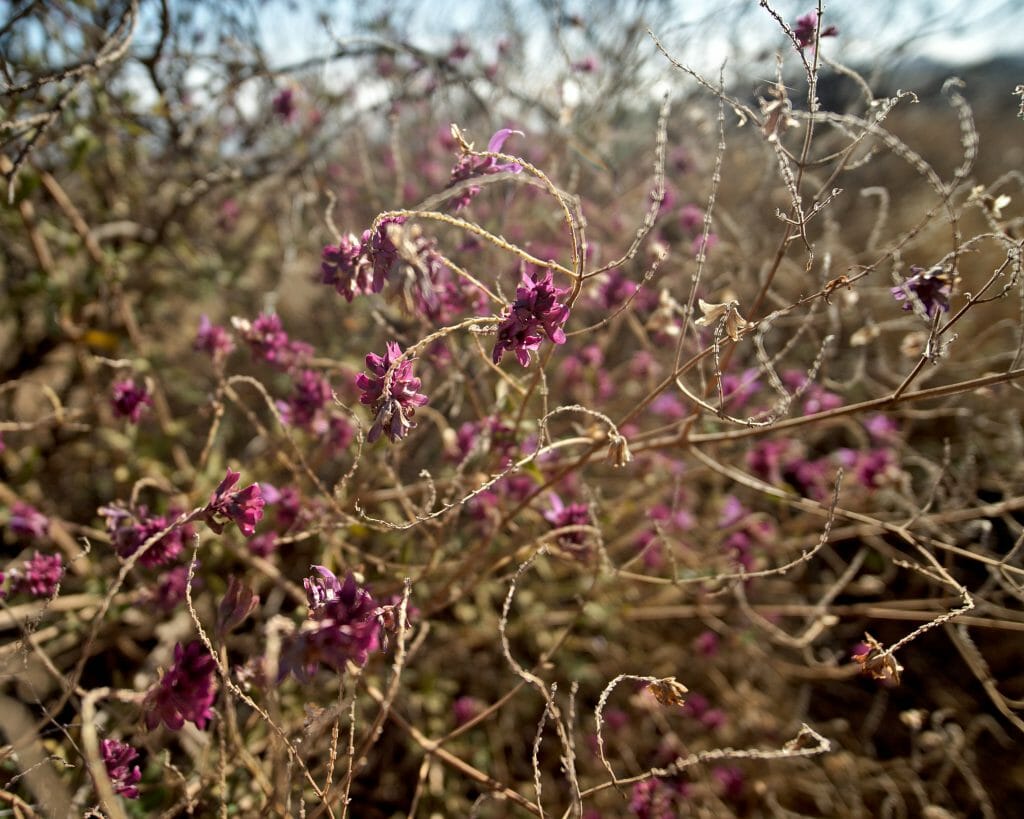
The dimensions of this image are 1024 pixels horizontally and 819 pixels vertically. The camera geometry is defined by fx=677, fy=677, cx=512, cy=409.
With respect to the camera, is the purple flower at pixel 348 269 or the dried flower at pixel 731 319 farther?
the purple flower at pixel 348 269

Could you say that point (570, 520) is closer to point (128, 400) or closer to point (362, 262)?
point (362, 262)

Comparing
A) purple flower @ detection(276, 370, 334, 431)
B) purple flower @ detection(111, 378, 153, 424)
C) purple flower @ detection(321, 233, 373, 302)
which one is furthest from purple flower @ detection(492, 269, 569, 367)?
purple flower @ detection(111, 378, 153, 424)

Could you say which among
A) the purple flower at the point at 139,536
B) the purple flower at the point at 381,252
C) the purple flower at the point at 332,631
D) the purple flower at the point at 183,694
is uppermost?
the purple flower at the point at 381,252

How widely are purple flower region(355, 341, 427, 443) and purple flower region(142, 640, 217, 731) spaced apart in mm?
415

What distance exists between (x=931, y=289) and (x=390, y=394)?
752mm

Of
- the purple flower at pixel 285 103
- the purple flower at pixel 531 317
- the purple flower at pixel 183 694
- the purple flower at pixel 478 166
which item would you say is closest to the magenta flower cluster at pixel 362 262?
the purple flower at pixel 478 166

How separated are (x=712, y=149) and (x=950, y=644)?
79.7 inches

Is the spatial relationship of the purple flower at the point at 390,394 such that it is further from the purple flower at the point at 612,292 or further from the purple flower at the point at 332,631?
the purple flower at the point at 612,292

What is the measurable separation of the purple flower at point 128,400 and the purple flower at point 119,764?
645 mm

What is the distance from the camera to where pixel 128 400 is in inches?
55.0

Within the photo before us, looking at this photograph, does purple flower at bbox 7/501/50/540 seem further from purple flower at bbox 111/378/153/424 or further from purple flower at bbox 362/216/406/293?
purple flower at bbox 362/216/406/293

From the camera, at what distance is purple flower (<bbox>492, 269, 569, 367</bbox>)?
0.89 meters

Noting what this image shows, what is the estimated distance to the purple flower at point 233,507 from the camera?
0.96 metres

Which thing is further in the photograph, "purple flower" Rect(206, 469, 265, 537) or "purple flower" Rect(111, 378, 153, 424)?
"purple flower" Rect(111, 378, 153, 424)
